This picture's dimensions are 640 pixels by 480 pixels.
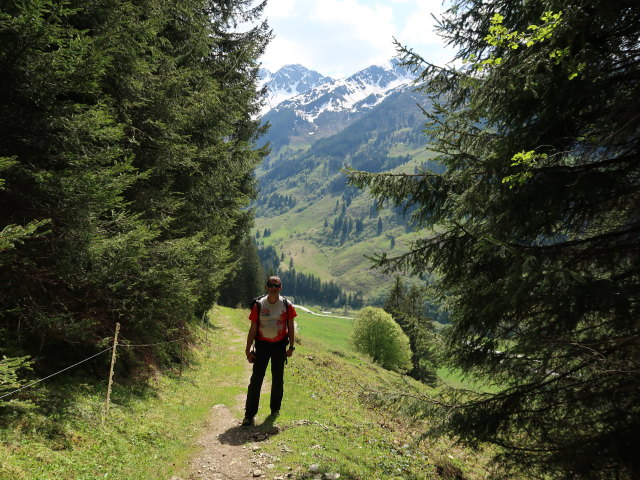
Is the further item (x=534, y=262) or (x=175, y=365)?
(x=175, y=365)

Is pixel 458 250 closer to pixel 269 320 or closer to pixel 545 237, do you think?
pixel 545 237

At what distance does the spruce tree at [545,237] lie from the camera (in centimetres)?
481

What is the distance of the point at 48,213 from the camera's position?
7098 mm

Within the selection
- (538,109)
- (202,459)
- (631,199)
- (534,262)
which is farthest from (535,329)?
(202,459)

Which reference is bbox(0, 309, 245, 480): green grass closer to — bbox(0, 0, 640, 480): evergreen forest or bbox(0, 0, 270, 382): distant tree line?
bbox(0, 0, 640, 480): evergreen forest

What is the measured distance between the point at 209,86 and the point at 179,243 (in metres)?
7.20

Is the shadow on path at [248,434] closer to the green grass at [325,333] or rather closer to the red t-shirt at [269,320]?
the red t-shirt at [269,320]

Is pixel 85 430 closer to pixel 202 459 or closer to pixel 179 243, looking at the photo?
pixel 202 459

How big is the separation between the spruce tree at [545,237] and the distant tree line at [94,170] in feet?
19.9

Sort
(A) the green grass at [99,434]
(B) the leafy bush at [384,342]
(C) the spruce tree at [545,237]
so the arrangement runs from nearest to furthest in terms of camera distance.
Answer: (C) the spruce tree at [545,237]
(A) the green grass at [99,434]
(B) the leafy bush at [384,342]

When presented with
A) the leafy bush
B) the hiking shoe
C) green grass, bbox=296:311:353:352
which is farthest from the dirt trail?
green grass, bbox=296:311:353:352

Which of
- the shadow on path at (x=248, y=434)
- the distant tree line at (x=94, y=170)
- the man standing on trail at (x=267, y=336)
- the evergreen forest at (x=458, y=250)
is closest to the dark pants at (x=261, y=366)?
the man standing on trail at (x=267, y=336)

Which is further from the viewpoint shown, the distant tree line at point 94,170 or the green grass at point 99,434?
the distant tree line at point 94,170

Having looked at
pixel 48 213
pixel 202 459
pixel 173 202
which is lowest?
pixel 202 459
